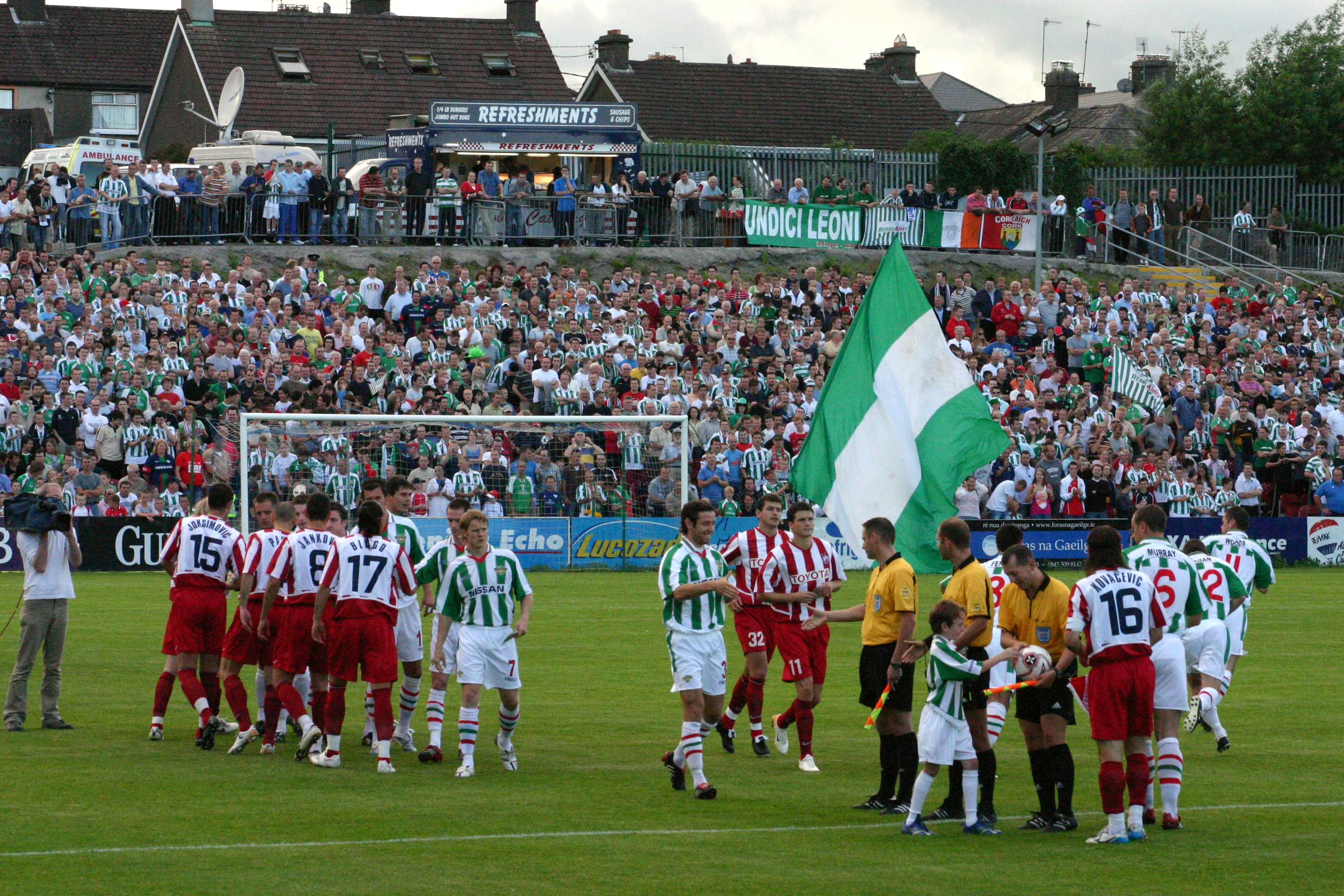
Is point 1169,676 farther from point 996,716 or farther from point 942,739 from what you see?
point 942,739

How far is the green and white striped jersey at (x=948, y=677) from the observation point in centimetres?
980

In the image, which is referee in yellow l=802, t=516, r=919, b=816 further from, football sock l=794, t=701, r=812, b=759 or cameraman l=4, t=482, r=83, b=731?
cameraman l=4, t=482, r=83, b=731

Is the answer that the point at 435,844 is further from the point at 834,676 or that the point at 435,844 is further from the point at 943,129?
the point at 943,129

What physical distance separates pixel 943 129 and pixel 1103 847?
5505 cm

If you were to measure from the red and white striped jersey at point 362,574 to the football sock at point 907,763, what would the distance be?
3806 millimetres

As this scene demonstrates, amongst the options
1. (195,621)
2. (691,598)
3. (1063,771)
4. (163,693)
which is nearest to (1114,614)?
(1063,771)

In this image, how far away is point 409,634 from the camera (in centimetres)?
1273

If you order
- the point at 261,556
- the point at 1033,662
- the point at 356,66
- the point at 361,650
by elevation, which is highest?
the point at 356,66

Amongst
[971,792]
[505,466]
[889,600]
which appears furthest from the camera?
[505,466]

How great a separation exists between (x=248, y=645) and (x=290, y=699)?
74 cm

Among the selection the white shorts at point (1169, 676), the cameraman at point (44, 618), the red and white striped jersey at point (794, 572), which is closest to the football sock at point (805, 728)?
the red and white striped jersey at point (794, 572)

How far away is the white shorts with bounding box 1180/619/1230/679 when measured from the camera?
13.2 m

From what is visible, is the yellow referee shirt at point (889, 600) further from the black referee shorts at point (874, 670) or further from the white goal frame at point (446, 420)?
the white goal frame at point (446, 420)

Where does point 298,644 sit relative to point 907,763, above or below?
above
